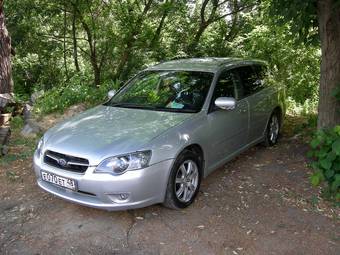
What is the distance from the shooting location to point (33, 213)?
450cm

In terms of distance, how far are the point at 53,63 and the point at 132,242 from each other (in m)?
13.5

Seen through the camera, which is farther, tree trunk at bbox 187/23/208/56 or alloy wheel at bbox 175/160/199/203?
tree trunk at bbox 187/23/208/56

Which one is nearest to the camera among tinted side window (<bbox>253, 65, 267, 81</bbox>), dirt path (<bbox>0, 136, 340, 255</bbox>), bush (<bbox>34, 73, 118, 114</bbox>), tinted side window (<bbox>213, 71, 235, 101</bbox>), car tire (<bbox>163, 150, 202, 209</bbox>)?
dirt path (<bbox>0, 136, 340, 255</bbox>)

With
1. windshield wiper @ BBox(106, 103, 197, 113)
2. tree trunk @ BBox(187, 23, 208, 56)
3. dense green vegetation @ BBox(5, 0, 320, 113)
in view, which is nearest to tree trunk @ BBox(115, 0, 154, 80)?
dense green vegetation @ BBox(5, 0, 320, 113)

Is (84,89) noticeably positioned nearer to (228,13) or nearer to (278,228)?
(278,228)

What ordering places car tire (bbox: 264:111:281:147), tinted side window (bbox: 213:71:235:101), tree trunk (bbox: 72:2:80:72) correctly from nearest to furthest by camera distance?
tinted side window (bbox: 213:71:235:101)
car tire (bbox: 264:111:281:147)
tree trunk (bbox: 72:2:80:72)

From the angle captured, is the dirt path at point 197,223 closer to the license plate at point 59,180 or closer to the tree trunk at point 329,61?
the license plate at point 59,180

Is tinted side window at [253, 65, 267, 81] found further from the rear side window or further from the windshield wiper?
the windshield wiper

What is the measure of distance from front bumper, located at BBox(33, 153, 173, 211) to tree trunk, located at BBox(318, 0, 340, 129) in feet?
8.82

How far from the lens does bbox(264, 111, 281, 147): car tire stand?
6.45 m

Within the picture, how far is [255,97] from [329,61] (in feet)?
3.64

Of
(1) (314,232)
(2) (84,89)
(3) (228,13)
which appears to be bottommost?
(1) (314,232)

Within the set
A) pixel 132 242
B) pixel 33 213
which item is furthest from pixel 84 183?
pixel 33 213

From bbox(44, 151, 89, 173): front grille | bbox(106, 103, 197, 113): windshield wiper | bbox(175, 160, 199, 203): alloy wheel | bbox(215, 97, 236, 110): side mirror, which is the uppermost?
bbox(215, 97, 236, 110): side mirror
